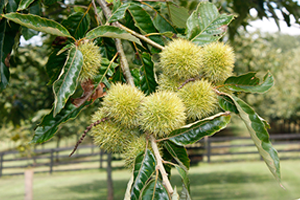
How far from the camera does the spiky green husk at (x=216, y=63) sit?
1016 millimetres

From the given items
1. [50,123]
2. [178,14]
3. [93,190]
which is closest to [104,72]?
[50,123]

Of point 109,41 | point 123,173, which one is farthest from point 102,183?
point 109,41

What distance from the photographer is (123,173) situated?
1258 centimetres

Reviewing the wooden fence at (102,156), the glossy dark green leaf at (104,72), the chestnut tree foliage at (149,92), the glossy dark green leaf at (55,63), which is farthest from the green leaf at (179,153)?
the wooden fence at (102,156)

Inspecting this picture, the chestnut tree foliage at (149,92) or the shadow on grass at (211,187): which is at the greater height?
the chestnut tree foliage at (149,92)

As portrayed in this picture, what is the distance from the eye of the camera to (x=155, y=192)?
2.51ft

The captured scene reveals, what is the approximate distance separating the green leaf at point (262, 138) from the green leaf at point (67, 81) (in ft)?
1.75

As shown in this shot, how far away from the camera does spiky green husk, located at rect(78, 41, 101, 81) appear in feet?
3.22

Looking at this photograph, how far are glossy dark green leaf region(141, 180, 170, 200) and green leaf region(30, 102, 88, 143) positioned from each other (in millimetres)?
375

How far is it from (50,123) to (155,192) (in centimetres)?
46

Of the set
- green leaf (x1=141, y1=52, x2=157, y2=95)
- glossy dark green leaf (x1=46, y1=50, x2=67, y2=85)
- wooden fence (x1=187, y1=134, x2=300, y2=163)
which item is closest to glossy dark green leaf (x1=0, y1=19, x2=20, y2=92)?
glossy dark green leaf (x1=46, y1=50, x2=67, y2=85)

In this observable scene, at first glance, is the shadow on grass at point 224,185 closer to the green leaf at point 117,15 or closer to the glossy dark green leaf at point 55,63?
the glossy dark green leaf at point 55,63

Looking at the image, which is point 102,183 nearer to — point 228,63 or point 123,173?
point 123,173

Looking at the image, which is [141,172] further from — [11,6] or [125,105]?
[11,6]
